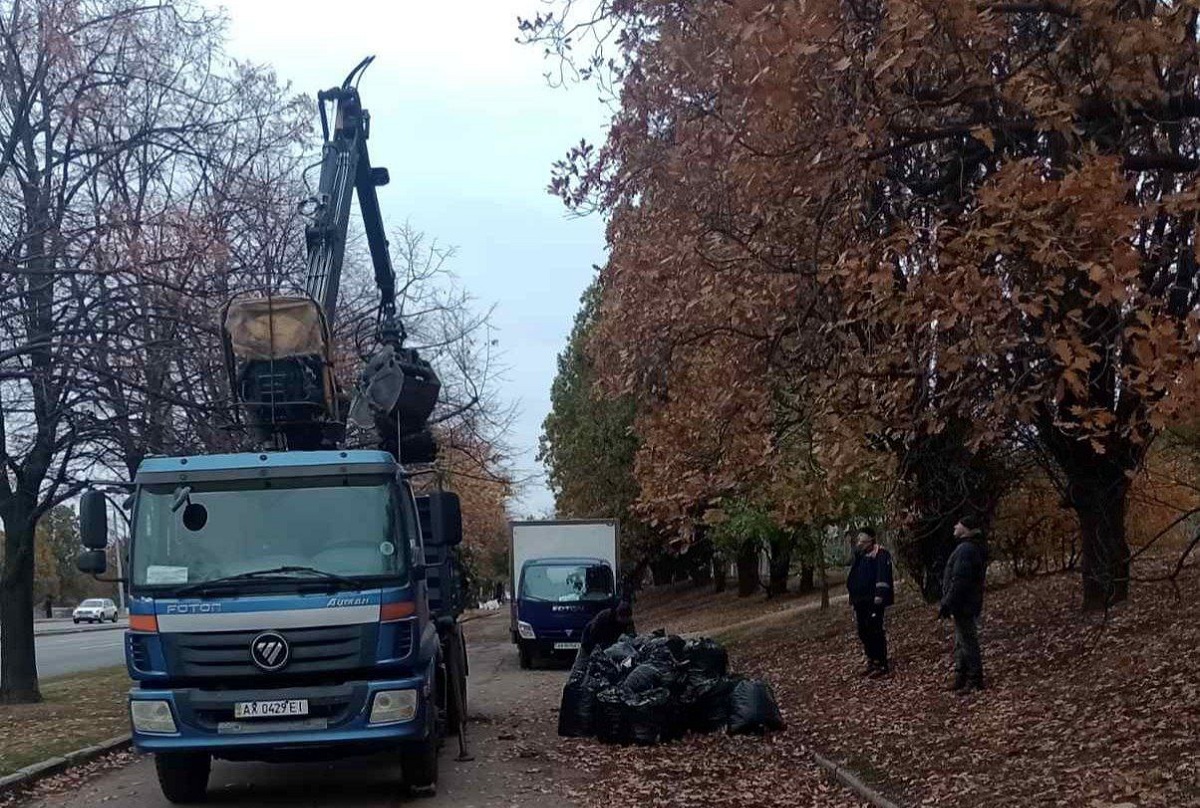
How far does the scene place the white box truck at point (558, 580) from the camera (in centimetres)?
2645

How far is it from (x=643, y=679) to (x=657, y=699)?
13.7 inches

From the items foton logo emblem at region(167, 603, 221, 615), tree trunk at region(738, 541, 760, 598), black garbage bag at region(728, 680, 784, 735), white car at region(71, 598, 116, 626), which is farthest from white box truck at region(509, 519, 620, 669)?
white car at region(71, 598, 116, 626)

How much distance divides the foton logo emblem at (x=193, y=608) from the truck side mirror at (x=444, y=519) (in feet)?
6.52

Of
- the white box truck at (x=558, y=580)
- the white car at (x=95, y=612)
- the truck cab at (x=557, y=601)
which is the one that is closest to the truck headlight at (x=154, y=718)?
the white box truck at (x=558, y=580)

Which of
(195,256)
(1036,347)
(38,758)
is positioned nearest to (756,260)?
(1036,347)

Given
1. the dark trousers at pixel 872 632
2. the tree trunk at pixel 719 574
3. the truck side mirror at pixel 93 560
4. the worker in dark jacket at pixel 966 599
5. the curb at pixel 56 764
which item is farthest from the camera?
the tree trunk at pixel 719 574

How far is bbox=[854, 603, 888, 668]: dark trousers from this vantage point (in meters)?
15.9

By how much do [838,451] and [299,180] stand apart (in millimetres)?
13183

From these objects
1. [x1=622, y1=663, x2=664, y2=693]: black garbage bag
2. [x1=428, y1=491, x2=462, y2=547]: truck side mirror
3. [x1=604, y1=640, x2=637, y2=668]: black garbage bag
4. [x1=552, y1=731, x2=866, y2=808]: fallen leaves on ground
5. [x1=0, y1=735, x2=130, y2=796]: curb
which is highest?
[x1=428, y1=491, x2=462, y2=547]: truck side mirror

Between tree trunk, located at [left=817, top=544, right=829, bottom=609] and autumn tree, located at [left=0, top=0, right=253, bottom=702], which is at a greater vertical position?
autumn tree, located at [left=0, top=0, right=253, bottom=702]

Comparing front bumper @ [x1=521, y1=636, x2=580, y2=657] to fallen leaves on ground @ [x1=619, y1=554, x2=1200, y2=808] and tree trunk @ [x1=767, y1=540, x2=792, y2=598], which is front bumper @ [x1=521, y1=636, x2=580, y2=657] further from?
tree trunk @ [x1=767, y1=540, x2=792, y2=598]

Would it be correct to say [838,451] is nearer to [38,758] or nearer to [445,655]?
[445,655]

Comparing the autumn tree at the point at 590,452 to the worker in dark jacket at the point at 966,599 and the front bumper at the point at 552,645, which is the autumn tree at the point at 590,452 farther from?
the worker in dark jacket at the point at 966,599

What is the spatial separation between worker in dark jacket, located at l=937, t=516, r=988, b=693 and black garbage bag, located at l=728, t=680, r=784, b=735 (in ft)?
6.22
